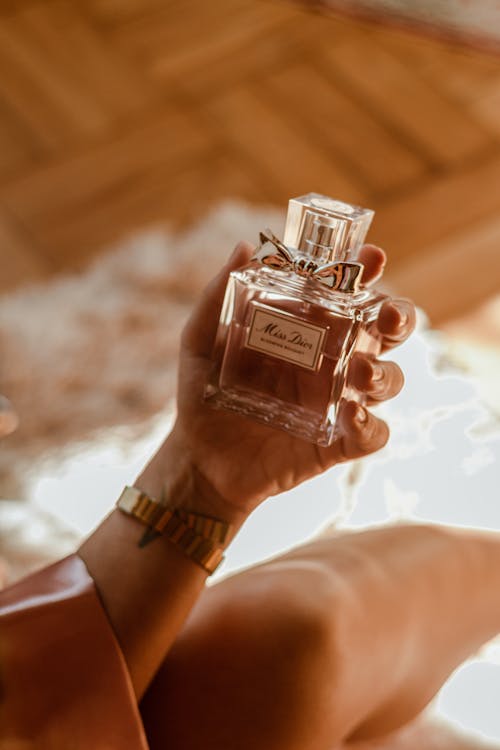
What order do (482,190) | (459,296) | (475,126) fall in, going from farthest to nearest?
(475,126) → (482,190) → (459,296)

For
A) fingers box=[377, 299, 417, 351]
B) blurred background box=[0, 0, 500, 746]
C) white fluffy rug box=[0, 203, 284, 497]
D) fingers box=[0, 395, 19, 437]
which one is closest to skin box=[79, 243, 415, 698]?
fingers box=[377, 299, 417, 351]

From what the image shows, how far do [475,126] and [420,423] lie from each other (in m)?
0.82

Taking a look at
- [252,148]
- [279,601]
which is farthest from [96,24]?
[279,601]

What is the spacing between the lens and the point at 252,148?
1.88 metres

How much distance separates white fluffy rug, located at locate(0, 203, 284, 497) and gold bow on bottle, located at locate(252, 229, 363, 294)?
64cm

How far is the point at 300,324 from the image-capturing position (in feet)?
2.51

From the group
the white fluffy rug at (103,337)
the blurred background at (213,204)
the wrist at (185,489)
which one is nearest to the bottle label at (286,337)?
the wrist at (185,489)

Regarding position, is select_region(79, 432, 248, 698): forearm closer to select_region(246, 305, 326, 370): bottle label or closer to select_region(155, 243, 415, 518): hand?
select_region(155, 243, 415, 518): hand

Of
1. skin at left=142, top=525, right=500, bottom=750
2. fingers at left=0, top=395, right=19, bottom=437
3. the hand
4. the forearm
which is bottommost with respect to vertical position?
skin at left=142, top=525, right=500, bottom=750

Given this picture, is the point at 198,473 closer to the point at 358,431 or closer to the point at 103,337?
the point at 358,431

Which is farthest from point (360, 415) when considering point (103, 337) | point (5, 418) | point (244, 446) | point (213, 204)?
point (213, 204)

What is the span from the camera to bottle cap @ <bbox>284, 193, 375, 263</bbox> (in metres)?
0.73

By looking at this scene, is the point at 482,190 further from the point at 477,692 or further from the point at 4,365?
the point at 477,692

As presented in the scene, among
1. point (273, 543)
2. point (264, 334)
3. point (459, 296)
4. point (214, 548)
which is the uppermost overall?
point (264, 334)
